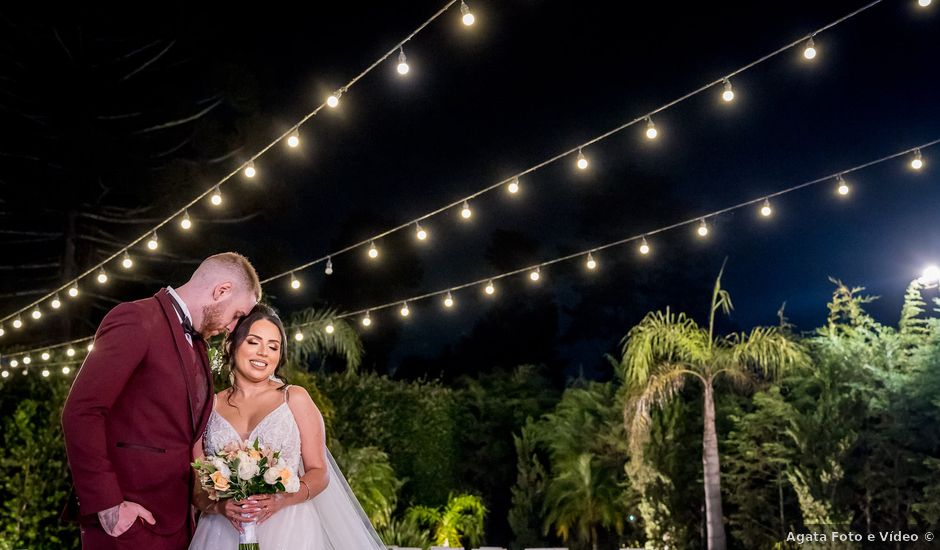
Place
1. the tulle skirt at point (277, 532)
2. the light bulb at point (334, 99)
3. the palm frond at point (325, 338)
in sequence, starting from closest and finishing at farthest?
the tulle skirt at point (277, 532), the light bulb at point (334, 99), the palm frond at point (325, 338)

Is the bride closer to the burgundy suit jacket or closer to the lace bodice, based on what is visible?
the lace bodice

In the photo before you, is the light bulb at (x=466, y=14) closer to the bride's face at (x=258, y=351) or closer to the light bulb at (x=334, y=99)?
the light bulb at (x=334, y=99)

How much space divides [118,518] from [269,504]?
50cm

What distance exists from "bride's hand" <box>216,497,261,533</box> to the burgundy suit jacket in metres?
0.12

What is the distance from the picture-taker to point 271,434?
3000 millimetres

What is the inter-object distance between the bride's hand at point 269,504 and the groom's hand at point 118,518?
0.36 m

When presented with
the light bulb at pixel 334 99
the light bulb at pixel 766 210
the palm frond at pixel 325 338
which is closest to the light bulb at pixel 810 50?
the light bulb at pixel 766 210

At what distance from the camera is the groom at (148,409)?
2.42m

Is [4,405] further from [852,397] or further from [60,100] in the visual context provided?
[852,397]

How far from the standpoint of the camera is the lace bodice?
296 centimetres

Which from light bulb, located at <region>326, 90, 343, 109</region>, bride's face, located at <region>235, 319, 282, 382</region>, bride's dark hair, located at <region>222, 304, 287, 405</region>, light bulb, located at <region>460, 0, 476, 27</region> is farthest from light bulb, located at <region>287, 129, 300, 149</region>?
bride's face, located at <region>235, 319, 282, 382</region>

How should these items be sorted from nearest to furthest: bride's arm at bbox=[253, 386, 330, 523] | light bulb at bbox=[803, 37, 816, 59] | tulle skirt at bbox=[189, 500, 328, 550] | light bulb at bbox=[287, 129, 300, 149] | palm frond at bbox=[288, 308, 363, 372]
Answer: tulle skirt at bbox=[189, 500, 328, 550], bride's arm at bbox=[253, 386, 330, 523], light bulb at bbox=[803, 37, 816, 59], light bulb at bbox=[287, 129, 300, 149], palm frond at bbox=[288, 308, 363, 372]

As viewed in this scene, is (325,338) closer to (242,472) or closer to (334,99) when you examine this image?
(334,99)

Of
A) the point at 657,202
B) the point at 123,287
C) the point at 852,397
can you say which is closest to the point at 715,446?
the point at 852,397
